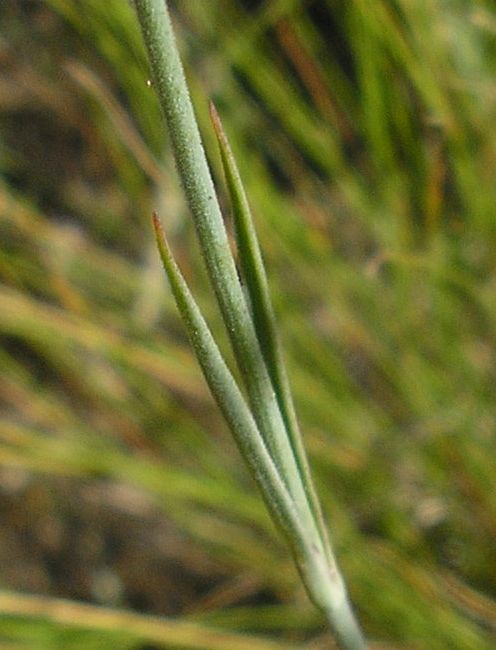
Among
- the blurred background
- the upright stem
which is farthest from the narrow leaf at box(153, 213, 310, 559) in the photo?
the blurred background

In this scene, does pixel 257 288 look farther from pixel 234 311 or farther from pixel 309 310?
pixel 309 310

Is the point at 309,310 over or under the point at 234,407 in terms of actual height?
over

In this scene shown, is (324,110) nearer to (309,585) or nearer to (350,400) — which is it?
(350,400)

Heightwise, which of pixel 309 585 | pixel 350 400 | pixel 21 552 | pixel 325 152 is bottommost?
pixel 309 585

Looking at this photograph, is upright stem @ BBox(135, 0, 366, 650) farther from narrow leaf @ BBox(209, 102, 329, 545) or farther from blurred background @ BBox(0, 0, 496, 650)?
blurred background @ BBox(0, 0, 496, 650)

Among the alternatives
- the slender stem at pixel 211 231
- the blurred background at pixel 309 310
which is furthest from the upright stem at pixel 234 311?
the blurred background at pixel 309 310

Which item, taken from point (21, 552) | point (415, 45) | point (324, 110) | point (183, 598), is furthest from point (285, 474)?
point (21, 552)

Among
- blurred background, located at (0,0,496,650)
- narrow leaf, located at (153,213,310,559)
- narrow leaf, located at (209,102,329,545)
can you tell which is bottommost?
narrow leaf, located at (153,213,310,559)

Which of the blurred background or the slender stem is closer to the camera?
the slender stem

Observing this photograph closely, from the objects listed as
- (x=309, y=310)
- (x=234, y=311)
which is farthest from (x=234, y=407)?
(x=309, y=310)
